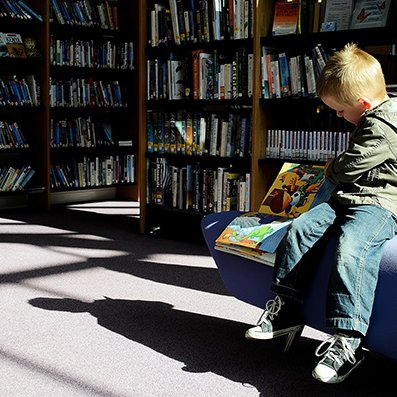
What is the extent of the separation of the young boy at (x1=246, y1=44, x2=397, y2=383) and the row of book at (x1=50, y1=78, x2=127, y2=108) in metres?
4.23

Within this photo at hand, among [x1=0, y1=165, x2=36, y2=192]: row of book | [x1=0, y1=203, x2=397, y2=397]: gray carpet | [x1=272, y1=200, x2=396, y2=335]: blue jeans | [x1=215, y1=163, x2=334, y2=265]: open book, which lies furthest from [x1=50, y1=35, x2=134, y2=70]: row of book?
[x1=272, y1=200, x2=396, y2=335]: blue jeans

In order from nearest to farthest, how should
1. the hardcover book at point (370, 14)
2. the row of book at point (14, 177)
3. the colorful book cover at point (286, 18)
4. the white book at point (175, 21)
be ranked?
1. the hardcover book at point (370, 14)
2. the colorful book cover at point (286, 18)
3. the white book at point (175, 21)
4. the row of book at point (14, 177)

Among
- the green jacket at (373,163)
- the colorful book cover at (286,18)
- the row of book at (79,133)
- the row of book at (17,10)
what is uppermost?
the row of book at (17,10)

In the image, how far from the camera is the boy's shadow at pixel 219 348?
2289 mm

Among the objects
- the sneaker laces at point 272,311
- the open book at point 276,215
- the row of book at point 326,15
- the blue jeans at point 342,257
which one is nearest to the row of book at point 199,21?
the row of book at point 326,15

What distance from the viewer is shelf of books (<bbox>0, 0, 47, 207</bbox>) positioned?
601 centimetres

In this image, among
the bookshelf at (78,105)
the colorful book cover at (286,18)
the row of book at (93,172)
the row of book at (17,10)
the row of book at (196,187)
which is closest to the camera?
the colorful book cover at (286,18)

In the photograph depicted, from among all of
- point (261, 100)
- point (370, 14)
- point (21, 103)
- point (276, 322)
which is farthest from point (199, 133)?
point (276, 322)

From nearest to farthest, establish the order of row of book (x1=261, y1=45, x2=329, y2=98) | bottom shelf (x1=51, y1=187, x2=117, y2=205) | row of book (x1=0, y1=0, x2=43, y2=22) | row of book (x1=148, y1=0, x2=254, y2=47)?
row of book (x1=261, y1=45, x2=329, y2=98) < row of book (x1=148, y1=0, x2=254, y2=47) < row of book (x1=0, y1=0, x2=43, y2=22) < bottom shelf (x1=51, y1=187, x2=117, y2=205)

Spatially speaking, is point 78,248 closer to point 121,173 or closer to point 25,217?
point 25,217

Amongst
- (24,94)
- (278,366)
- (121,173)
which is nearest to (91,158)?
(121,173)

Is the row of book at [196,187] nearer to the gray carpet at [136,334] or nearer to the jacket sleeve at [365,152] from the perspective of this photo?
the gray carpet at [136,334]

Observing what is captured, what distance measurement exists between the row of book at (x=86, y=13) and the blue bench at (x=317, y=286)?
4.09m

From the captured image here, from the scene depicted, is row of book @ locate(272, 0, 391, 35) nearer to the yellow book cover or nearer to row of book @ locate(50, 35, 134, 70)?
the yellow book cover
